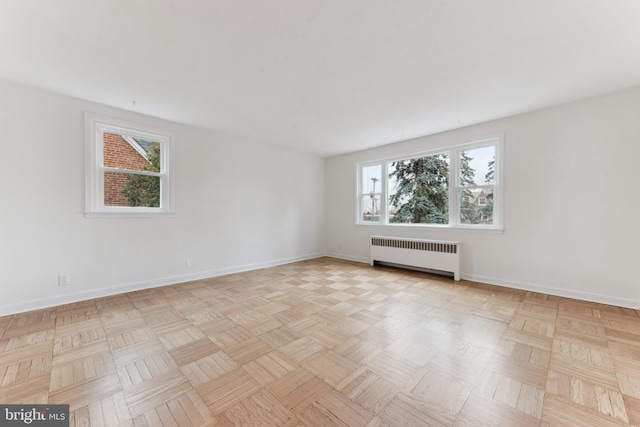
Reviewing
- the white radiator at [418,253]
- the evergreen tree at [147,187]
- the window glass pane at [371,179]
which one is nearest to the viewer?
the evergreen tree at [147,187]

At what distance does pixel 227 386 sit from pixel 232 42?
2.61m

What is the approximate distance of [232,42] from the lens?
2109 mm

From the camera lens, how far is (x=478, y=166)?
414 cm

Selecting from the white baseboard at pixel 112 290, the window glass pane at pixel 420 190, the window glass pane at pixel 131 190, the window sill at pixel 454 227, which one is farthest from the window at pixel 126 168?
the window glass pane at pixel 420 190

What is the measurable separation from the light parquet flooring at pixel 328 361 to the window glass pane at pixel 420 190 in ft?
5.88

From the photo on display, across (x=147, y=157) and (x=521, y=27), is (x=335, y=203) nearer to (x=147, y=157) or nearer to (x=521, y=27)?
(x=147, y=157)

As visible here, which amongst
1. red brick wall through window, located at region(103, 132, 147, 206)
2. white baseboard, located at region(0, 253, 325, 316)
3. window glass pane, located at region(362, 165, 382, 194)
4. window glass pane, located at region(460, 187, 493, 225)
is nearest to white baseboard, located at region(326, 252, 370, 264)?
window glass pane, located at region(362, 165, 382, 194)

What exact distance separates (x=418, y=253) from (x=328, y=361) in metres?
3.17

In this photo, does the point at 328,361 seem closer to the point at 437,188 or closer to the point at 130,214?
the point at 130,214

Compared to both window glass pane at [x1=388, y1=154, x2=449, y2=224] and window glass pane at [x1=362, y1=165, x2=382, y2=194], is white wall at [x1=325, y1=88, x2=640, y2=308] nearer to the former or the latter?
window glass pane at [x1=388, y1=154, x2=449, y2=224]

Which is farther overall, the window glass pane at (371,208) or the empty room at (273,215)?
the window glass pane at (371,208)

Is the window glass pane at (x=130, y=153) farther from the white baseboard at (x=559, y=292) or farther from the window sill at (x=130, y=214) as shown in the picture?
the white baseboard at (x=559, y=292)

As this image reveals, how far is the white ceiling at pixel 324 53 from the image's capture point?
5.85 ft

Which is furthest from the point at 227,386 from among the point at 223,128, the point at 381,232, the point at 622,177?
the point at 622,177
